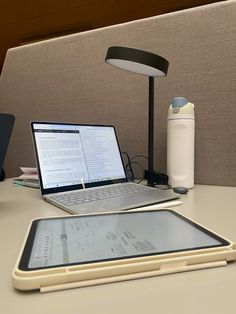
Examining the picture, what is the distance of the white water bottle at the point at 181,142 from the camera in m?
0.78

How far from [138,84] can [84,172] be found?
0.39 meters

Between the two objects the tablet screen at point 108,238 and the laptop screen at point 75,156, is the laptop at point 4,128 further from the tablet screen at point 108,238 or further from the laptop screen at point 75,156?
the tablet screen at point 108,238

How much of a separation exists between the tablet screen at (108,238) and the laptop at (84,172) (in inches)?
3.7

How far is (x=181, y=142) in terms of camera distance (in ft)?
2.57

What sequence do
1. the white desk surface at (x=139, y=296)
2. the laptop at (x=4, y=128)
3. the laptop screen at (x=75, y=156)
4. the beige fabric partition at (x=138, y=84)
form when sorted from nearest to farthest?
the white desk surface at (x=139, y=296) < the laptop at (x=4, y=128) < the laptop screen at (x=75, y=156) < the beige fabric partition at (x=138, y=84)

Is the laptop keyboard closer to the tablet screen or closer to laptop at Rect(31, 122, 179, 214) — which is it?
laptop at Rect(31, 122, 179, 214)

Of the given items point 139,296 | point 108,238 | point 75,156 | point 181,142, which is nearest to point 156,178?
point 181,142

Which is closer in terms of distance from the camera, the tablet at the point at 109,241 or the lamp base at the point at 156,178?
the tablet at the point at 109,241

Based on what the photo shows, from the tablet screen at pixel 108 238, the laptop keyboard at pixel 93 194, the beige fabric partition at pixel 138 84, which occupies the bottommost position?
the laptop keyboard at pixel 93 194

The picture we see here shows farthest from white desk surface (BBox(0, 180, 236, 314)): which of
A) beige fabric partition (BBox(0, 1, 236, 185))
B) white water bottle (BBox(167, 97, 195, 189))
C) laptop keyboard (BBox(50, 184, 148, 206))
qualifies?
beige fabric partition (BBox(0, 1, 236, 185))

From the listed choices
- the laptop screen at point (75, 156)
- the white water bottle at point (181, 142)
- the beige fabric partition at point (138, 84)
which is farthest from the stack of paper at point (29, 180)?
the white water bottle at point (181, 142)

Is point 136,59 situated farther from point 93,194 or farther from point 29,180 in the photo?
point 29,180

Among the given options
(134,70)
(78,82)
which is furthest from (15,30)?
(134,70)

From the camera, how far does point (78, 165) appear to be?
0.79 metres
